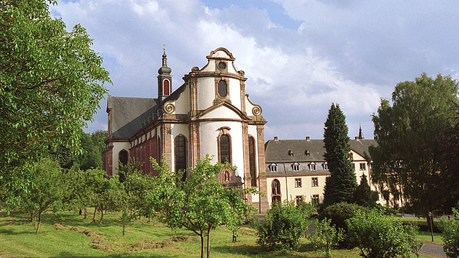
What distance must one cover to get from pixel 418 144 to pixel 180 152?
76.4ft

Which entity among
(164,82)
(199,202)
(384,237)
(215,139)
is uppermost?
(164,82)

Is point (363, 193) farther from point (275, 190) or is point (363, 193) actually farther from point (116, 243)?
point (116, 243)

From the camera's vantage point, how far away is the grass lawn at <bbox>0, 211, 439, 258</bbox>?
18188 mm

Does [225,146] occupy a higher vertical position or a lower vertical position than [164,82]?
lower

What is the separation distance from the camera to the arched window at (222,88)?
43.4m

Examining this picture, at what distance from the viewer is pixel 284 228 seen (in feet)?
60.8

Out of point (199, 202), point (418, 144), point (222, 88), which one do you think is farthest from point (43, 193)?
point (418, 144)

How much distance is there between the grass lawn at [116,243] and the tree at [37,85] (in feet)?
23.5

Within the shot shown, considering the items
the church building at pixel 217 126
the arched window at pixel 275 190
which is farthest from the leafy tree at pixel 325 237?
the arched window at pixel 275 190

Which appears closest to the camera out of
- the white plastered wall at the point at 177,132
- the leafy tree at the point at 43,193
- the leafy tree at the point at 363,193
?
the leafy tree at the point at 43,193

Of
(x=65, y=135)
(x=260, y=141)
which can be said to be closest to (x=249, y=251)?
(x=65, y=135)

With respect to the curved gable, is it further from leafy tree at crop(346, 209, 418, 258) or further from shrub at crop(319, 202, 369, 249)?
leafy tree at crop(346, 209, 418, 258)

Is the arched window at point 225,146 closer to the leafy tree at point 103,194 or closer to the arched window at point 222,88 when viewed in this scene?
the arched window at point 222,88

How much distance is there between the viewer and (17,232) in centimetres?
2459
